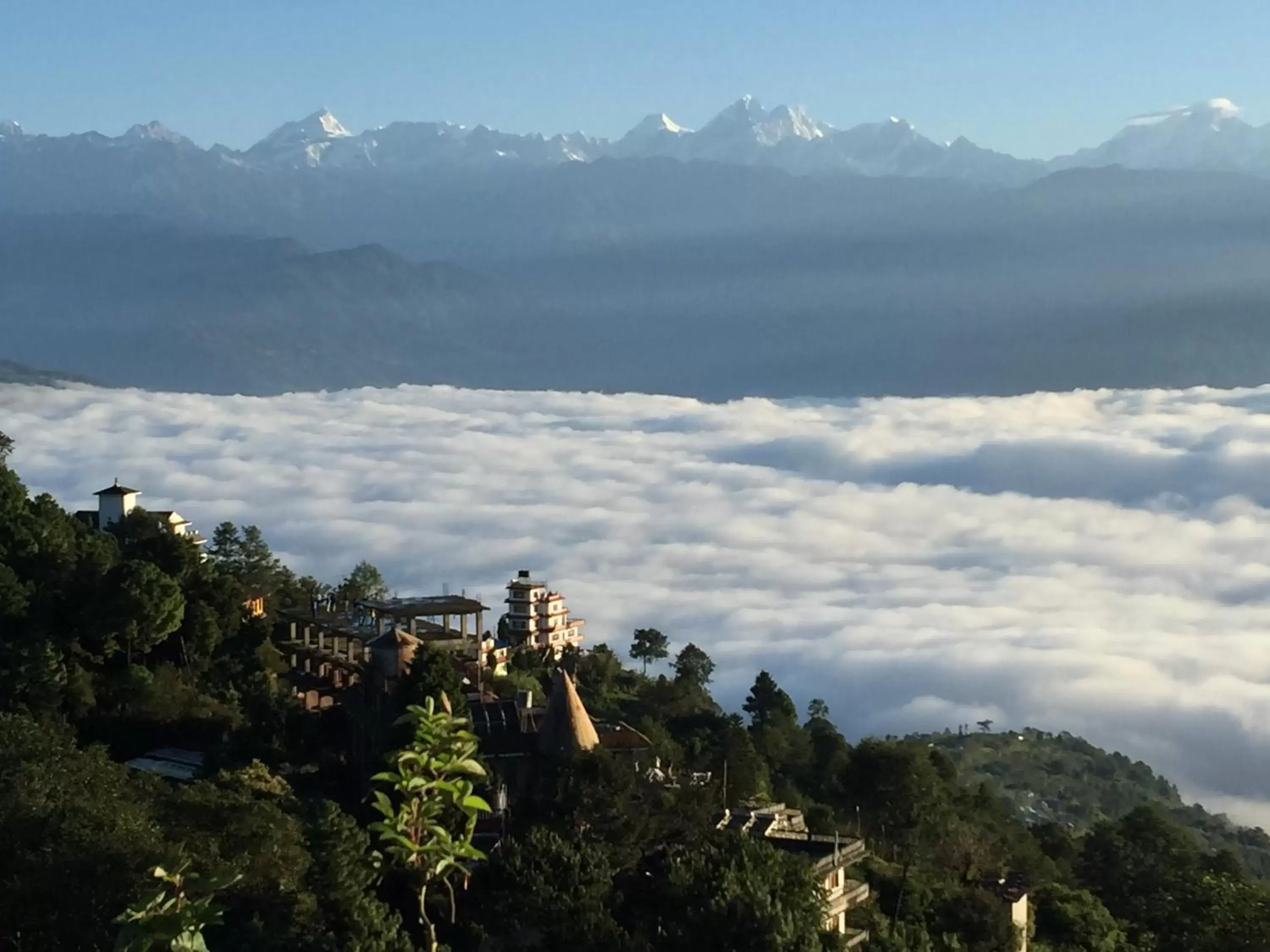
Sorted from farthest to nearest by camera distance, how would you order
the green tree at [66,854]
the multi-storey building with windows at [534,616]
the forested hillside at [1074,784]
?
the forested hillside at [1074,784] → the multi-storey building with windows at [534,616] → the green tree at [66,854]

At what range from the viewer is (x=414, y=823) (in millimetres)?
12758

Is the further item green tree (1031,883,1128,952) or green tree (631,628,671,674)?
green tree (631,628,671,674)

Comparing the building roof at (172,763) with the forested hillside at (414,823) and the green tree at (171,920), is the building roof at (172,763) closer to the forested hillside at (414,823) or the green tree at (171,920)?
the forested hillside at (414,823)

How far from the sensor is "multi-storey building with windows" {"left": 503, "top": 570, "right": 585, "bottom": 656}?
151 ft

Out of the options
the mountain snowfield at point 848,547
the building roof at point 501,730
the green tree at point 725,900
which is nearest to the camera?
the green tree at point 725,900

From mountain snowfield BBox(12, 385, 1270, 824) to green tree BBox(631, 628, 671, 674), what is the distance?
22.4 m

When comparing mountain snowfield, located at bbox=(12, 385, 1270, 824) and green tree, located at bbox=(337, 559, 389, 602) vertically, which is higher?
mountain snowfield, located at bbox=(12, 385, 1270, 824)

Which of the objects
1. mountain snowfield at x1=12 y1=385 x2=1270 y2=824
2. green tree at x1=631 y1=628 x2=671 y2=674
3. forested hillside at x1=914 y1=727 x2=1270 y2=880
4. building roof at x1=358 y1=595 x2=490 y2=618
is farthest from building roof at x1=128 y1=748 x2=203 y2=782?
mountain snowfield at x1=12 y1=385 x2=1270 y2=824

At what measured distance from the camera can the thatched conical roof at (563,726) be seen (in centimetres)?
2225

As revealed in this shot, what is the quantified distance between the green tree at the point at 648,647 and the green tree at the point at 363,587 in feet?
25.5

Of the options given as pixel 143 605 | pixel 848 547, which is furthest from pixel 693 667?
pixel 848 547

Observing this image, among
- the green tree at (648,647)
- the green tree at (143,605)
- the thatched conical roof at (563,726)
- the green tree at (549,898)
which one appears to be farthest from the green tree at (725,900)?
the green tree at (648,647)

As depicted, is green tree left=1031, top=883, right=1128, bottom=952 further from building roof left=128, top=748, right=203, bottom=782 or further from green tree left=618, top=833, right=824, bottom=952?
building roof left=128, top=748, right=203, bottom=782

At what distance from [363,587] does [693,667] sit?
9716 mm
